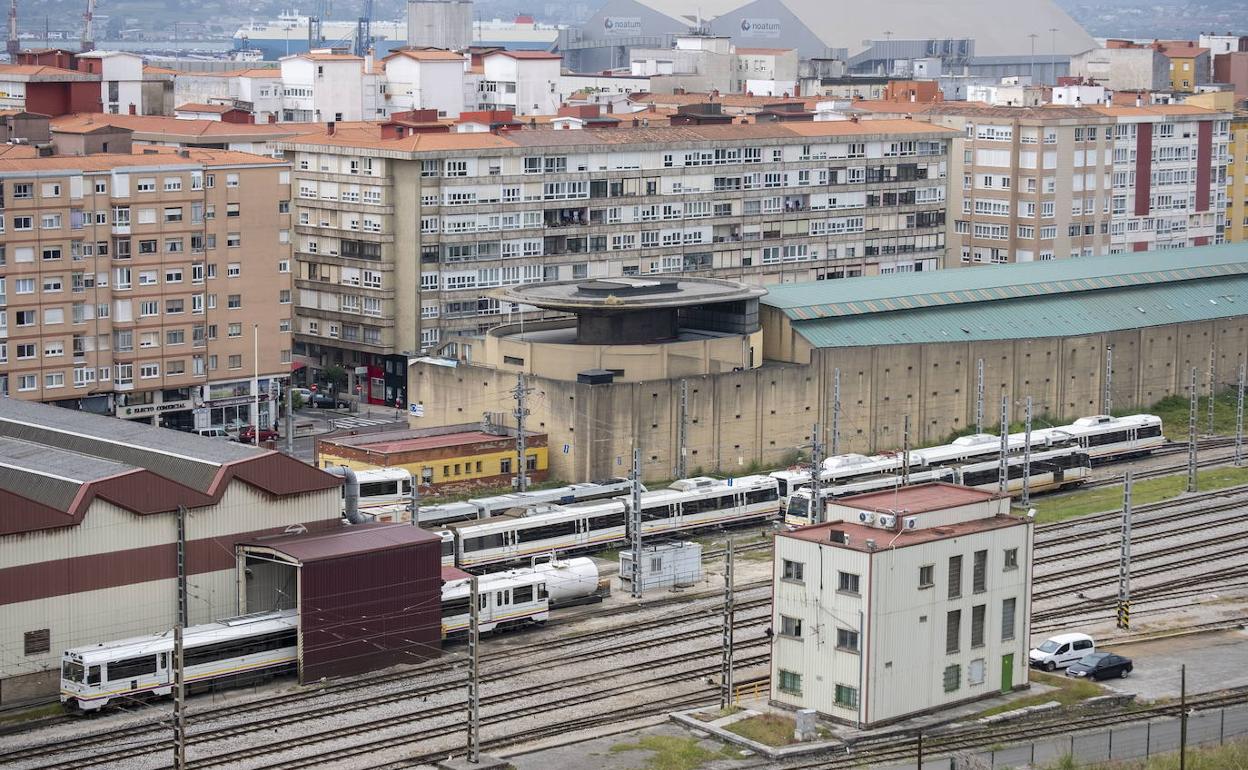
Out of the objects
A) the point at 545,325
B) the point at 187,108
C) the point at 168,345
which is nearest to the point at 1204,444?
the point at 545,325

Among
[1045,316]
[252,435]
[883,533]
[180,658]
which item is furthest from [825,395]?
[180,658]

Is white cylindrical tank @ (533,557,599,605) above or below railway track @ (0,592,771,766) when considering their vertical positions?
above

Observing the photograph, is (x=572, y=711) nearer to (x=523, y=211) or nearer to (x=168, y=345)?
(x=168, y=345)

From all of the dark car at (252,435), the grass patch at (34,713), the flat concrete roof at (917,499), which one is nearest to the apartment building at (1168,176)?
the dark car at (252,435)

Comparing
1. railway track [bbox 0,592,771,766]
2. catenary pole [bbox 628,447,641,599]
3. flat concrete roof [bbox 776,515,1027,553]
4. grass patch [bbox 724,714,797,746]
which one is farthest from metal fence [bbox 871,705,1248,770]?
catenary pole [bbox 628,447,641,599]

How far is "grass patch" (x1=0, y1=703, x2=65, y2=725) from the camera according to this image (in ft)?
187

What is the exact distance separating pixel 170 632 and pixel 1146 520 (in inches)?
1591

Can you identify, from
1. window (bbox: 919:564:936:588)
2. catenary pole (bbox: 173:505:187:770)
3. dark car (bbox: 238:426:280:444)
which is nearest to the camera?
catenary pole (bbox: 173:505:187:770)

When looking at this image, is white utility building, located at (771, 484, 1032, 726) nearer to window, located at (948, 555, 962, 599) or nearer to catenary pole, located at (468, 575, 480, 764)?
window, located at (948, 555, 962, 599)

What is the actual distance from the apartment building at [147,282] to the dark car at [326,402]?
7782 millimetres

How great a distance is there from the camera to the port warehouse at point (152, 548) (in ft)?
192

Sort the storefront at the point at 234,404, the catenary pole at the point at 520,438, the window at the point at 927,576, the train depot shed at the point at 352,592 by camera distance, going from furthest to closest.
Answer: the storefront at the point at 234,404 < the catenary pole at the point at 520,438 < the train depot shed at the point at 352,592 < the window at the point at 927,576

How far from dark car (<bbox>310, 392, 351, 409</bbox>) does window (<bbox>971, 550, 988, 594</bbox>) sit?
5812 centimetres

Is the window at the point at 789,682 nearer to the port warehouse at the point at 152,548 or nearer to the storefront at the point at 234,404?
the port warehouse at the point at 152,548
